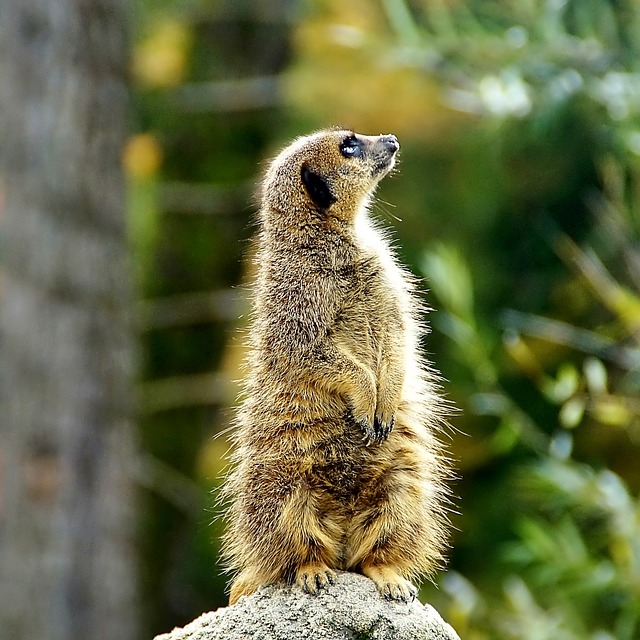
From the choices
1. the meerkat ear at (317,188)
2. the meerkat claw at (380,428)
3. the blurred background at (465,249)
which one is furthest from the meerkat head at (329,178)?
the blurred background at (465,249)

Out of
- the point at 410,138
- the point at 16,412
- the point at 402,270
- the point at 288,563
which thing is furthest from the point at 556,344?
the point at 288,563

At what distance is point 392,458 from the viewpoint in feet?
8.65

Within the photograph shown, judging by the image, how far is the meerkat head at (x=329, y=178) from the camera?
2.83 metres

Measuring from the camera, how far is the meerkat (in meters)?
2.59

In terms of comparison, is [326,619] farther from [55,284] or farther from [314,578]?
[55,284]

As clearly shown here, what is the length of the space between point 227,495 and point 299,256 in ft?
1.91

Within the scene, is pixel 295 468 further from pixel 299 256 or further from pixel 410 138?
pixel 410 138

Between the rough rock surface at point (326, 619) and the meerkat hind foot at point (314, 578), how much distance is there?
0.05 feet

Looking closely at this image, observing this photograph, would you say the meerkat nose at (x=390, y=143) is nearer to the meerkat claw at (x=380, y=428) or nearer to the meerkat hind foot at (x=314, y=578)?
the meerkat claw at (x=380, y=428)

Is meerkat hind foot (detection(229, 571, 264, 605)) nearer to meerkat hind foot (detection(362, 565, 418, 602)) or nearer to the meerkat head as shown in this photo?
meerkat hind foot (detection(362, 565, 418, 602))

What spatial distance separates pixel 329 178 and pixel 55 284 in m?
3.66

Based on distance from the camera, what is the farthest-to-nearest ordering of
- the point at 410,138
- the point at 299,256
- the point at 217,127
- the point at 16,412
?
the point at 217,127
the point at 410,138
the point at 16,412
the point at 299,256

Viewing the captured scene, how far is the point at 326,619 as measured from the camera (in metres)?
2.41

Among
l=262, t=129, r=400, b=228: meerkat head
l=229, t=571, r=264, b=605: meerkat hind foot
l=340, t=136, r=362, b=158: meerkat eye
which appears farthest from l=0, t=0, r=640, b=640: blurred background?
l=340, t=136, r=362, b=158: meerkat eye
